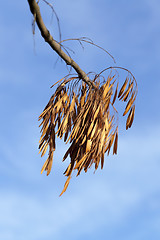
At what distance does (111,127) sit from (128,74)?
0.29 metres

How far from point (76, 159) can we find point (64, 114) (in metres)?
0.29

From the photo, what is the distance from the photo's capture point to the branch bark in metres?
1.95

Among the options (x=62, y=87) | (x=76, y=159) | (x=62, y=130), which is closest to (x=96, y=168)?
(x=76, y=159)

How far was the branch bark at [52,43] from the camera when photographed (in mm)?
1953

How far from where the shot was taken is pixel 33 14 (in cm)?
196

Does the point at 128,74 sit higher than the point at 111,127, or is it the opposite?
the point at 128,74

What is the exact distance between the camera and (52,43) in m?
2.09

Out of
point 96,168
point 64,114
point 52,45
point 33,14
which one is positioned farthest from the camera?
point 64,114

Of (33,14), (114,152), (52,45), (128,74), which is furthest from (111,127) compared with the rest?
(33,14)

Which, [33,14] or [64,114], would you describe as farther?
[64,114]

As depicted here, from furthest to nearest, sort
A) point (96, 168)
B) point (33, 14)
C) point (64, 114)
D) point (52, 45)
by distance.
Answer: point (64, 114) → point (96, 168) → point (52, 45) → point (33, 14)

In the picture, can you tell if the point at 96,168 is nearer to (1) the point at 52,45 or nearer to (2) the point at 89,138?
(2) the point at 89,138

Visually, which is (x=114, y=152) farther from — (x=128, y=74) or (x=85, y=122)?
(x=128, y=74)

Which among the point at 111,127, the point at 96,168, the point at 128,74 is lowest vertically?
the point at 96,168
